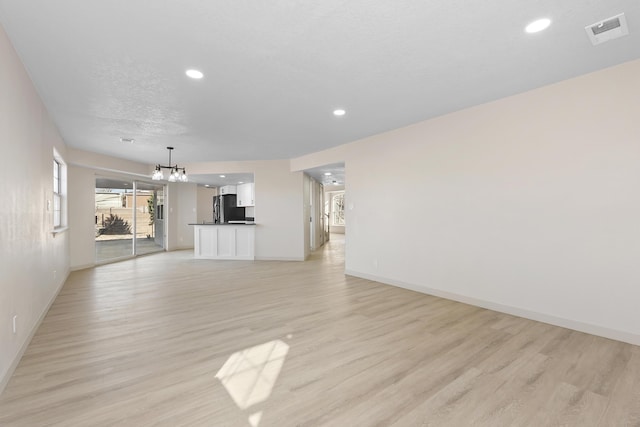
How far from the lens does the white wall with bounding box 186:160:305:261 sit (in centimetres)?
731

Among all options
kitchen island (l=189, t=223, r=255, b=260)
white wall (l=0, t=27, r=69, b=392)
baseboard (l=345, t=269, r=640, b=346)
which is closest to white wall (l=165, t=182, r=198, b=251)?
kitchen island (l=189, t=223, r=255, b=260)

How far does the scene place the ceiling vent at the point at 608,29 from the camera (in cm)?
207

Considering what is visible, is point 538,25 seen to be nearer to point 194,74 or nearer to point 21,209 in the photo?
point 194,74

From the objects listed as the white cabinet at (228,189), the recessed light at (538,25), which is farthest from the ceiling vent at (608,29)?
the white cabinet at (228,189)

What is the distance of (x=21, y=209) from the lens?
2500 mm

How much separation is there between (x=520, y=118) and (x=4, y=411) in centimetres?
500

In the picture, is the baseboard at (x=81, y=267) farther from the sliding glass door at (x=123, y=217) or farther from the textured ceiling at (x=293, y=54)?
the textured ceiling at (x=293, y=54)

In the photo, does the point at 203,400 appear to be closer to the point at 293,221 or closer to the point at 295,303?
the point at 295,303

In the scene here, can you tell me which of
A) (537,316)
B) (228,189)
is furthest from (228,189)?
(537,316)

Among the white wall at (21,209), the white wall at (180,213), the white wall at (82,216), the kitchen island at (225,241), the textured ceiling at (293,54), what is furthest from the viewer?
the white wall at (180,213)

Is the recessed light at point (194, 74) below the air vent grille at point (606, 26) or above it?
below

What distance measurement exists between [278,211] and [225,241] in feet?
5.35

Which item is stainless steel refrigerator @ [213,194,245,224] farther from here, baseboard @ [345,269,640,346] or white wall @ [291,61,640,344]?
baseboard @ [345,269,640,346]

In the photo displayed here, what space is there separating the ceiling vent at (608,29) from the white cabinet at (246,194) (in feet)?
26.7
